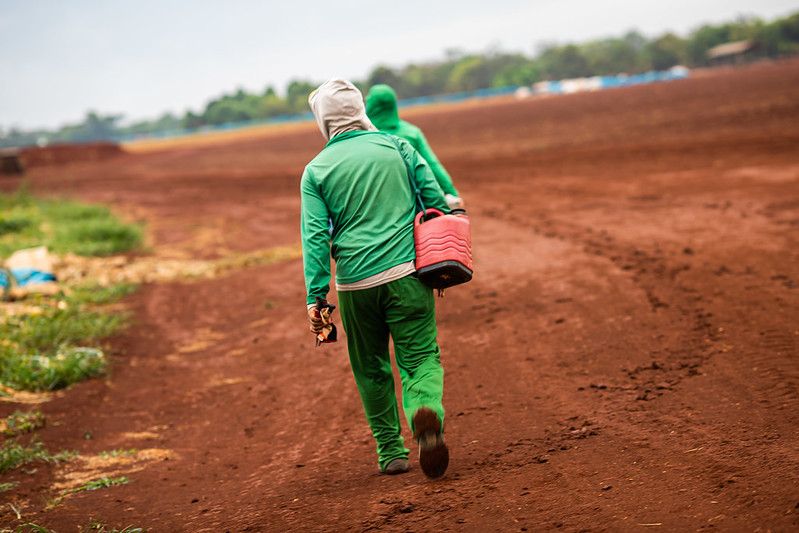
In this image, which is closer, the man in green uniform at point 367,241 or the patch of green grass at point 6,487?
the man in green uniform at point 367,241

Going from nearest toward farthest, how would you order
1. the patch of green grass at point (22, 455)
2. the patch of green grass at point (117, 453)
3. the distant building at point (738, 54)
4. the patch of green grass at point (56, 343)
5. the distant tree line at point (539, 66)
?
1. the patch of green grass at point (22, 455)
2. the patch of green grass at point (117, 453)
3. the patch of green grass at point (56, 343)
4. the distant building at point (738, 54)
5. the distant tree line at point (539, 66)

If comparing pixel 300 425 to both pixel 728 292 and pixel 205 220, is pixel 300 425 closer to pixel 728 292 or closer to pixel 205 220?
pixel 728 292

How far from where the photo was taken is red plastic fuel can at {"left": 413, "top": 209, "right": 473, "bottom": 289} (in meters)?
3.40

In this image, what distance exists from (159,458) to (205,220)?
11487 millimetres

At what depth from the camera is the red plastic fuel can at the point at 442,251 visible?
3.40 metres

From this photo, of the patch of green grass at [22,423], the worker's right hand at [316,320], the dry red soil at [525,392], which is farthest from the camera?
the patch of green grass at [22,423]

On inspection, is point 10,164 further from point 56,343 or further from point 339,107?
point 339,107

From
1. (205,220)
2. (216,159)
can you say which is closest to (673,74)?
(216,159)

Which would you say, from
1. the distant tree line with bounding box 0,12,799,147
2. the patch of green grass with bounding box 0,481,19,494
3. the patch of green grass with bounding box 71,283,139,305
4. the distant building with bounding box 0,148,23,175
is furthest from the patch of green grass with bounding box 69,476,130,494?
the distant tree line with bounding box 0,12,799,147

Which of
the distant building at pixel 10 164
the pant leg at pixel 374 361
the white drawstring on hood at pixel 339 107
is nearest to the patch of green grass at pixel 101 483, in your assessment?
the pant leg at pixel 374 361

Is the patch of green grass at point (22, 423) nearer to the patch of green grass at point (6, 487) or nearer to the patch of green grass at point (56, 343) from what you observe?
the patch of green grass at point (56, 343)

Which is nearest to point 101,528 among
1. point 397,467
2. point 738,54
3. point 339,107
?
point 397,467

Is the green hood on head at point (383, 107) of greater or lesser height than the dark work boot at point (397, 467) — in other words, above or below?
above

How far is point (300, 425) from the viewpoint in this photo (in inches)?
198
